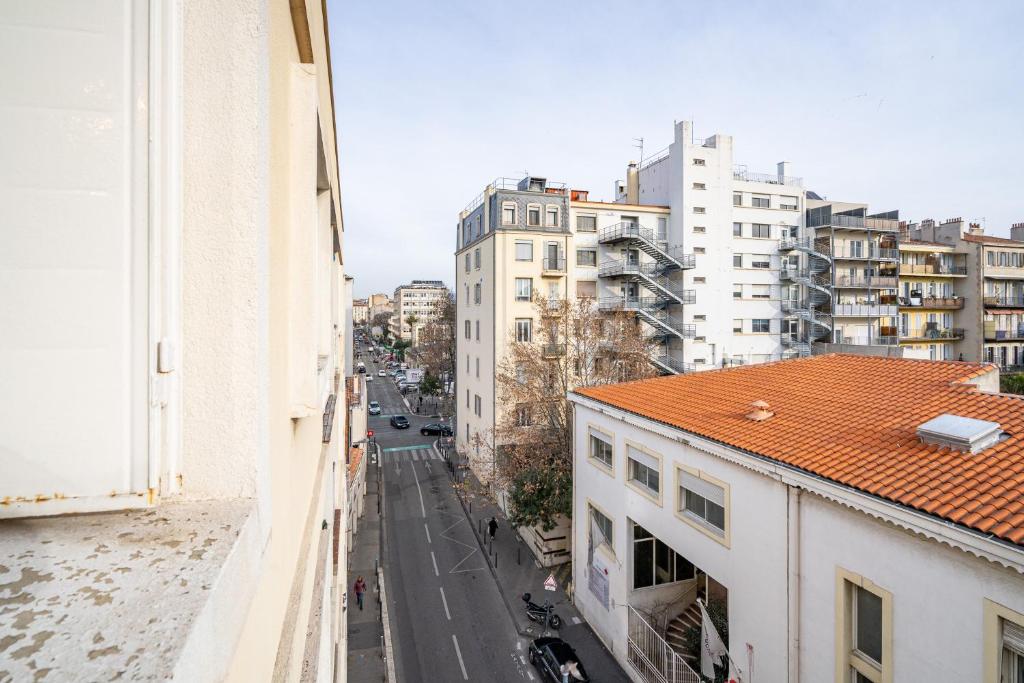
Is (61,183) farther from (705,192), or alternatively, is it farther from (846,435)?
(705,192)

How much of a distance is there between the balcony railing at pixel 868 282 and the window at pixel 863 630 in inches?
1397

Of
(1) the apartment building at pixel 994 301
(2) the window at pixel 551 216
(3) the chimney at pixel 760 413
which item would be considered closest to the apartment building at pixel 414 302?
(2) the window at pixel 551 216

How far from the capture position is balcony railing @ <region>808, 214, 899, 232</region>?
36281mm

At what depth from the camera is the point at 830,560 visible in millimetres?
7723

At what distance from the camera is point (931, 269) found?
40.2 meters

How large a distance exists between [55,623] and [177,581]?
193mm

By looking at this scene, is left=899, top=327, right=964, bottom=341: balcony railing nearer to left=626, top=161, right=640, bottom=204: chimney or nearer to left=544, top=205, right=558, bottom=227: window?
left=626, top=161, right=640, bottom=204: chimney

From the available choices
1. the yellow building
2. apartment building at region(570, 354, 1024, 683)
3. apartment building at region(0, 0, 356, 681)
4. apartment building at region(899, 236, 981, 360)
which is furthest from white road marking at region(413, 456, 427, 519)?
apartment building at region(899, 236, 981, 360)

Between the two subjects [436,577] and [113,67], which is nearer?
[113,67]

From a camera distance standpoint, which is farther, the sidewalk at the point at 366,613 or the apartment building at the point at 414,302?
the apartment building at the point at 414,302

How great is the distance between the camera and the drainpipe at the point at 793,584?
8.20m

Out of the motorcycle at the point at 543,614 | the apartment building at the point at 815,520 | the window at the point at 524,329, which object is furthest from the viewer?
the window at the point at 524,329

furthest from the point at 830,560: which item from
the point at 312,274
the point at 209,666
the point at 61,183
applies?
the point at 61,183

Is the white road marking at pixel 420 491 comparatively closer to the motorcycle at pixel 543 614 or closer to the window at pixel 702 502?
the motorcycle at pixel 543 614
